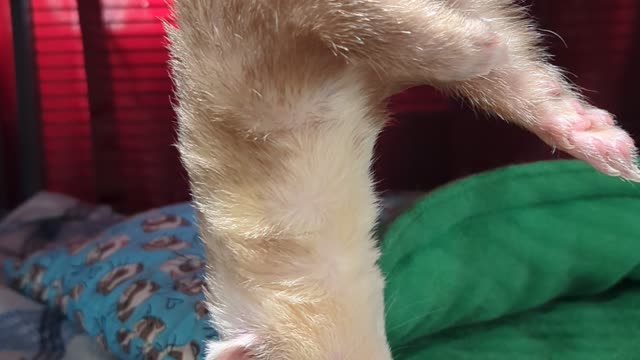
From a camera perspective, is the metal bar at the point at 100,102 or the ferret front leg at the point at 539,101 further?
the metal bar at the point at 100,102

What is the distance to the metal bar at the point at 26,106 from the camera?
2.04 meters

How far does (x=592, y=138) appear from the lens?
2.43ft

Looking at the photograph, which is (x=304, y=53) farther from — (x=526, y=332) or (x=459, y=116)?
(x=459, y=116)

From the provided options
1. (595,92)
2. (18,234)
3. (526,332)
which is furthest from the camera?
(595,92)

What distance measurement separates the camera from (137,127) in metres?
2.11

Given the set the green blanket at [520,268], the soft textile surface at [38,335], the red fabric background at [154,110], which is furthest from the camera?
the red fabric background at [154,110]

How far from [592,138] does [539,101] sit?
0.20 ft

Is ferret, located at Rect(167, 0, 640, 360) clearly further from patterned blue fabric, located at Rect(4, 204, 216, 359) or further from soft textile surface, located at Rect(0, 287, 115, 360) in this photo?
soft textile surface, located at Rect(0, 287, 115, 360)

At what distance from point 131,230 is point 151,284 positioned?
27cm

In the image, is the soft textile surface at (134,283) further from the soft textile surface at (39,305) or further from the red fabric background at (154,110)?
the red fabric background at (154,110)

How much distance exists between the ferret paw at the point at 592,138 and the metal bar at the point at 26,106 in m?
1.53

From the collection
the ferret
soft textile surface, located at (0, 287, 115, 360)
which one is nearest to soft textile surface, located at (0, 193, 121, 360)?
soft textile surface, located at (0, 287, 115, 360)

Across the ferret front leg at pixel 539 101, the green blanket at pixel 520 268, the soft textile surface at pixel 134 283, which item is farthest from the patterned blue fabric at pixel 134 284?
the ferret front leg at pixel 539 101

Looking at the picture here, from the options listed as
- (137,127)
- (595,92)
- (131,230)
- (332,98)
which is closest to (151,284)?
(131,230)
